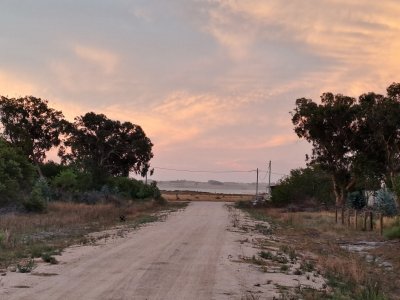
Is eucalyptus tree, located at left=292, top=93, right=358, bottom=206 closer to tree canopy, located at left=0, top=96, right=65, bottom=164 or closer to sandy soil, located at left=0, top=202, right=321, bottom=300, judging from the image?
sandy soil, located at left=0, top=202, right=321, bottom=300

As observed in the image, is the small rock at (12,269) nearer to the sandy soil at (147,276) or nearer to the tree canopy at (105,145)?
the sandy soil at (147,276)

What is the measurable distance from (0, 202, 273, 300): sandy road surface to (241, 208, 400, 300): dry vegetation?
92.3 inches

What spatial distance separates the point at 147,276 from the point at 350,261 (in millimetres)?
7699

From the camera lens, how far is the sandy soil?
10.6 meters

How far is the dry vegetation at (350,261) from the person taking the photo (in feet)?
38.4

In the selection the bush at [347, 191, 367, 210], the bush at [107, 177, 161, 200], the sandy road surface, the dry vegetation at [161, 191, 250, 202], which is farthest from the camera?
the dry vegetation at [161, 191, 250, 202]

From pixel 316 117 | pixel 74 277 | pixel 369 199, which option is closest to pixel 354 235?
pixel 316 117

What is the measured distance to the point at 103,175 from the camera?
248 feet

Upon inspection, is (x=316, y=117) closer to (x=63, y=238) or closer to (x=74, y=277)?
(x=63, y=238)

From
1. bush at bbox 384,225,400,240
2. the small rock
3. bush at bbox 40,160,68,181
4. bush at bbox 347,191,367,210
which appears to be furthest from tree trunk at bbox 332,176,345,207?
bush at bbox 40,160,68,181

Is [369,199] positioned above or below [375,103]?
below

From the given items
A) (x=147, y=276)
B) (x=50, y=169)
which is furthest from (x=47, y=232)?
(x=50, y=169)

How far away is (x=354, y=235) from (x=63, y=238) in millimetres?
15301

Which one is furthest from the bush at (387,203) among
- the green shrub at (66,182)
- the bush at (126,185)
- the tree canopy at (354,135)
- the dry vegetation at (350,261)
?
the bush at (126,185)
